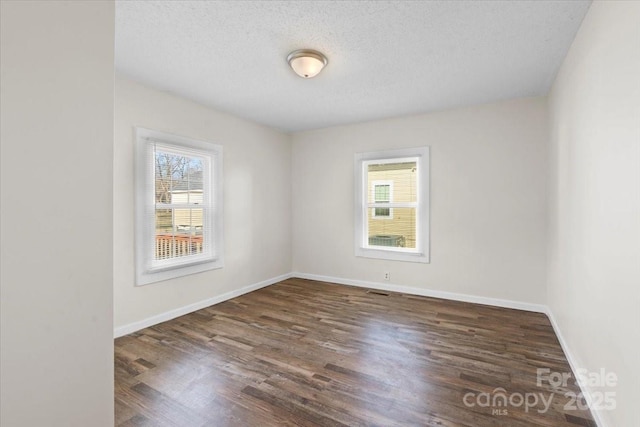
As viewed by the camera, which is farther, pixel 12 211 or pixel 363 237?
pixel 363 237

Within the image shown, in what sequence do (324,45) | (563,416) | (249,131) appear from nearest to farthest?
1. (563,416)
2. (324,45)
3. (249,131)

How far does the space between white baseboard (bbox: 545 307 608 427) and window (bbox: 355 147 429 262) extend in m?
1.56

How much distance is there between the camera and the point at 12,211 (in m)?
0.96

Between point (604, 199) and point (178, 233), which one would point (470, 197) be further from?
point (178, 233)

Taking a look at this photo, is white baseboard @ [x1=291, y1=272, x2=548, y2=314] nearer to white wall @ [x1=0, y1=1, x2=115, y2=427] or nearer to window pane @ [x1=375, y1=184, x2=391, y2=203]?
window pane @ [x1=375, y1=184, x2=391, y2=203]

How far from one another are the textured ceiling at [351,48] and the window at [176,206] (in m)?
0.65

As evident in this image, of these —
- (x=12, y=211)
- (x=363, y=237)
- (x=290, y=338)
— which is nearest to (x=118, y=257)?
(x=290, y=338)

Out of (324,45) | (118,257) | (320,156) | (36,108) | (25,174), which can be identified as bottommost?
(118,257)

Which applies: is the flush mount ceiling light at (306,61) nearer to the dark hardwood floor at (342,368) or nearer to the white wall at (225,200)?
the white wall at (225,200)

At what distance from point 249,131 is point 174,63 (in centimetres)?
187

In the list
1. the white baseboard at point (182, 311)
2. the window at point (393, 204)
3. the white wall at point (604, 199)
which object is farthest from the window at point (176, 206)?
the white wall at point (604, 199)

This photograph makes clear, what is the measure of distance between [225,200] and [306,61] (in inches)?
91.3

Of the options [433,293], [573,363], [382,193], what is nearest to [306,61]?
[382,193]

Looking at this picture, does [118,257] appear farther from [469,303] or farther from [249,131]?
[469,303]
